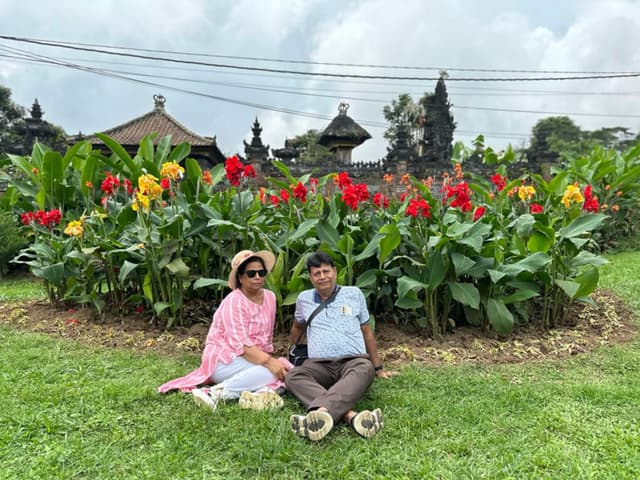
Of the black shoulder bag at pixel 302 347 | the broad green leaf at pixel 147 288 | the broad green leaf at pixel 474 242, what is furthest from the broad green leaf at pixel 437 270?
the broad green leaf at pixel 147 288

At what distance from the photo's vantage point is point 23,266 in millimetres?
7156

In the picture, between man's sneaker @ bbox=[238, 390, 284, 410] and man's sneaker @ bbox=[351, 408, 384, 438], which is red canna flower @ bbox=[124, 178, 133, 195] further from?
man's sneaker @ bbox=[351, 408, 384, 438]

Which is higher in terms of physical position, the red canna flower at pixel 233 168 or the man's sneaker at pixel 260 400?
the red canna flower at pixel 233 168

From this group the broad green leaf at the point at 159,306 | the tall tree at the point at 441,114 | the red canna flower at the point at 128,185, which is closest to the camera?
the broad green leaf at the point at 159,306

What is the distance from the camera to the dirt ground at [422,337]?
9.49 feet

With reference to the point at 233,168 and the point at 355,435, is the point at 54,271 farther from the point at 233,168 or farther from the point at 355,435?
the point at 355,435

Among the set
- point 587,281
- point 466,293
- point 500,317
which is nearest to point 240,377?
point 466,293

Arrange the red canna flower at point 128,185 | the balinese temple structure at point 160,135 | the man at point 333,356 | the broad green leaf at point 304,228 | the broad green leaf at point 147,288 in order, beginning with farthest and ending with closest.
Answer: the balinese temple structure at point 160,135 < the red canna flower at point 128,185 < the broad green leaf at point 147,288 < the broad green leaf at point 304,228 < the man at point 333,356

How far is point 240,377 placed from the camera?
2.31 metres

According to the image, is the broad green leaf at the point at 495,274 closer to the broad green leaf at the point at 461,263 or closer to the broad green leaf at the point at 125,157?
the broad green leaf at the point at 461,263

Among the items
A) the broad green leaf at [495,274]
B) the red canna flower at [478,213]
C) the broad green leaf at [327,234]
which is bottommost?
the broad green leaf at [495,274]

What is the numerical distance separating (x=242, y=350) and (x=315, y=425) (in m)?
0.69

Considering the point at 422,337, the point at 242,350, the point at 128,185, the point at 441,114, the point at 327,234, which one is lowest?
the point at 422,337

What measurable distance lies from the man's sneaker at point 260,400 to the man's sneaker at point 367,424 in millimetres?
434
